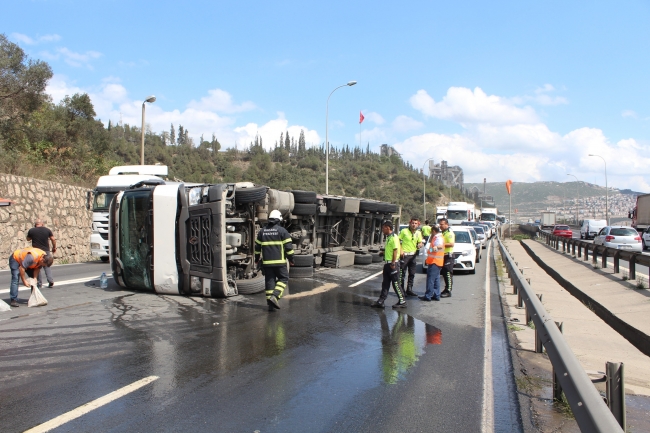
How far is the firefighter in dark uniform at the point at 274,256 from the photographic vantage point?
9.19 m

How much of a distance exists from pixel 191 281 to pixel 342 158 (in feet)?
305

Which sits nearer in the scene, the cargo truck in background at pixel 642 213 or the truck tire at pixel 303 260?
the truck tire at pixel 303 260

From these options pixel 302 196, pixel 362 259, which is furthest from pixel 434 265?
pixel 362 259

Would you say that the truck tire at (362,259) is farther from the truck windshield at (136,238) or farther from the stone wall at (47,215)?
the stone wall at (47,215)

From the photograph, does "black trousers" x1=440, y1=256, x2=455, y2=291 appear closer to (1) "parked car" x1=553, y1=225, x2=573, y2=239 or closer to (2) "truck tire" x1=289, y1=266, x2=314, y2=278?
(2) "truck tire" x1=289, y1=266, x2=314, y2=278

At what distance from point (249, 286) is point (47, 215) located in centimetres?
1339

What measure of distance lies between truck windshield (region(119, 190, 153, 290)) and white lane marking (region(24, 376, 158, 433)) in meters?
5.26

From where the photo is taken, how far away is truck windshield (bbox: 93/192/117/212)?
57.3 ft

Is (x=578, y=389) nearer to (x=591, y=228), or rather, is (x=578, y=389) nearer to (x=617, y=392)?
(x=617, y=392)

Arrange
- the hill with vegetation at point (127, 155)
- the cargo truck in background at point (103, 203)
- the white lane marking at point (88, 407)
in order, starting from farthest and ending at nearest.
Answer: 1. the hill with vegetation at point (127, 155)
2. the cargo truck in background at point (103, 203)
3. the white lane marking at point (88, 407)

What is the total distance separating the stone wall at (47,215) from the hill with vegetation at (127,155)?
2.19 m

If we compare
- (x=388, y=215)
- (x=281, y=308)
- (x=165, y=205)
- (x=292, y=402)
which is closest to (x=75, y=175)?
(x=388, y=215)

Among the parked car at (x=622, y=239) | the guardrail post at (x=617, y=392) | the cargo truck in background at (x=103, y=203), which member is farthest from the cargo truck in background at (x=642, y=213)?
the guardrail post at (x=617, y=392)

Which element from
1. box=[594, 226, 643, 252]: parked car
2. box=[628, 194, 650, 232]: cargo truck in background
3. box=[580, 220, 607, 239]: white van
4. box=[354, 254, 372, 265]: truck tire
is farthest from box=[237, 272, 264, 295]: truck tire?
box=[580, 220, 607, 239]: white van
